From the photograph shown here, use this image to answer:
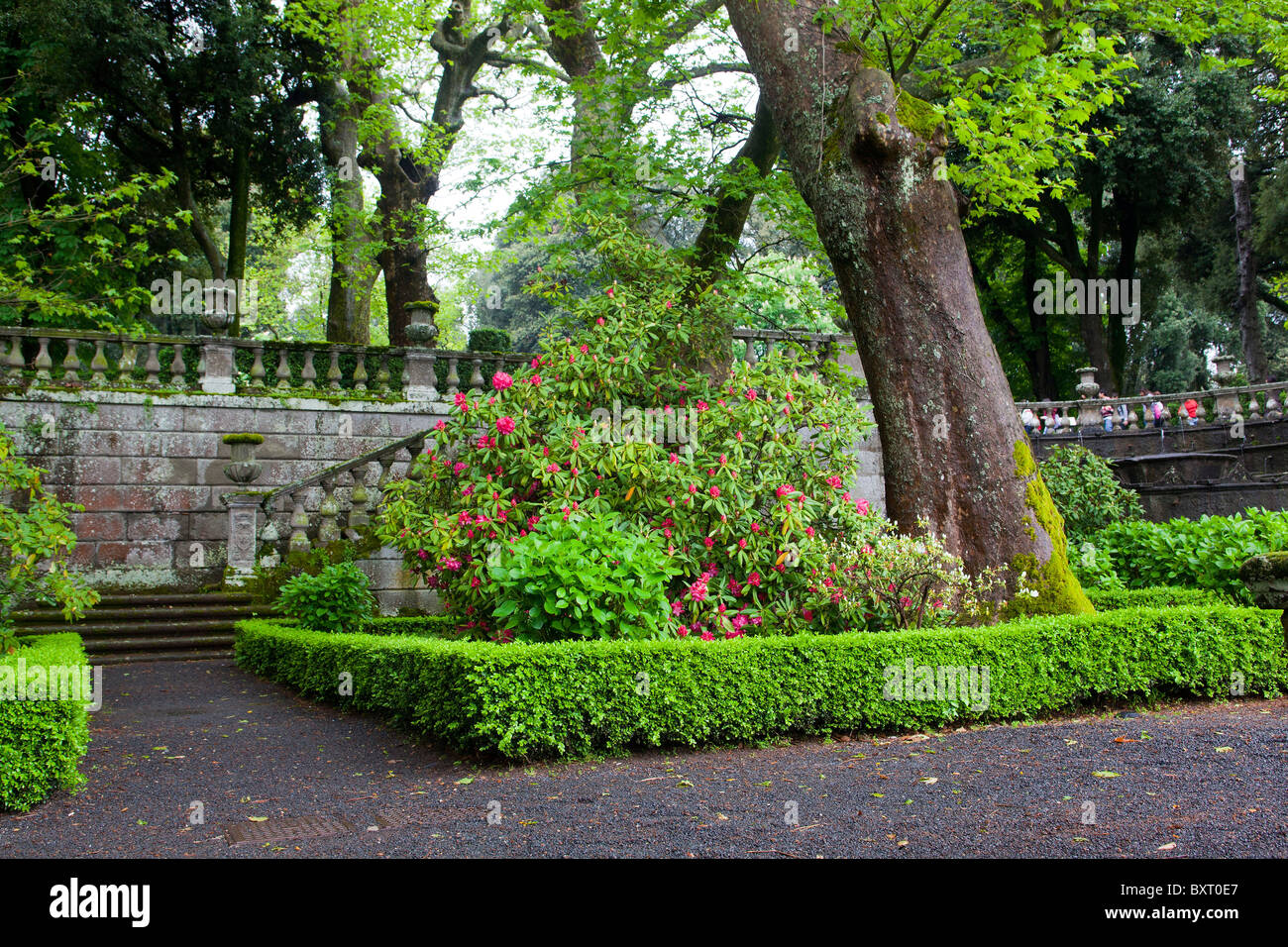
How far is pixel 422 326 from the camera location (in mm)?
15414

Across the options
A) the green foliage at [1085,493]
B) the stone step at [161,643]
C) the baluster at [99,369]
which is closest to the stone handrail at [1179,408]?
the green foliage at [1085,493]

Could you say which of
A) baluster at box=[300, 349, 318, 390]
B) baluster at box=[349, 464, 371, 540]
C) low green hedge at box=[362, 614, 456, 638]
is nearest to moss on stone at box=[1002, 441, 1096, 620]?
low green hedge at box=[362, 614, 456, 638]

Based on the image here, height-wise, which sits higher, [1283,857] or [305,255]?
[305,255]

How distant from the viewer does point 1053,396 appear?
3084cm

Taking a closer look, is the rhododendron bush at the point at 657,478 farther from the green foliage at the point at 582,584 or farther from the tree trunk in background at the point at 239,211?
the tree trunk in background at the point at 239,211

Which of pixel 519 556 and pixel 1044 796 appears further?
pixel 519 556

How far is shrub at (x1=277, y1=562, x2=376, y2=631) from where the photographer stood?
10016 mm

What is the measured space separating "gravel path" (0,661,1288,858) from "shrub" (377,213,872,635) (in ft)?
5.91

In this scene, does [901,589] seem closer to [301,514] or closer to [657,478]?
[657,478]

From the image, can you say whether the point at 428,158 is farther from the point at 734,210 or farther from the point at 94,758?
the point at 94,758

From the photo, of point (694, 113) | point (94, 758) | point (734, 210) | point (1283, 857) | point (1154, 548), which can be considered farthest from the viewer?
point (694, 113)

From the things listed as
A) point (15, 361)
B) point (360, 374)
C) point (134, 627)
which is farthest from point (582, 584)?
point (15, 361)

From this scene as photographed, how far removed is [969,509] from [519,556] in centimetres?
407
